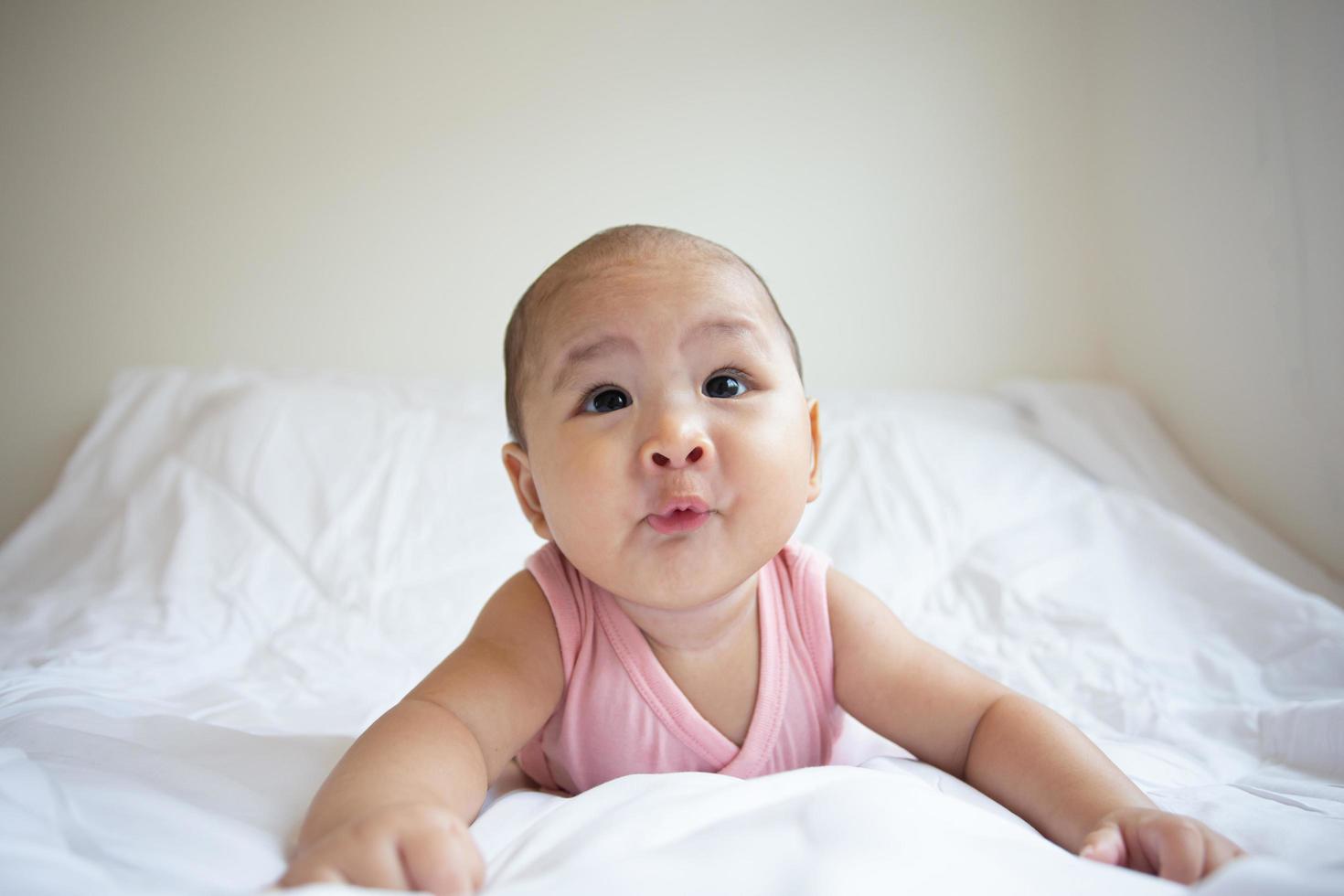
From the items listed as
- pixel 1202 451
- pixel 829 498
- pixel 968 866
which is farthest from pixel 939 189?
pixel 968 866

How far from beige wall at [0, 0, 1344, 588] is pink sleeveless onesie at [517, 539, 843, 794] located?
128cm

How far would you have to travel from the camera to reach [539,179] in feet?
6.64

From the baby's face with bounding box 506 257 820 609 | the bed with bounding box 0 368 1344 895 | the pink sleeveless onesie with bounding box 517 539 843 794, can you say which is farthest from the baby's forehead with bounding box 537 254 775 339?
the bed with bounding box 0 368 1344 895

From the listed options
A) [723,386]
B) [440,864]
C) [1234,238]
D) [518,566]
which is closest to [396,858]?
[440,864]

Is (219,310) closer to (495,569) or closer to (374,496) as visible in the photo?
(374,496)

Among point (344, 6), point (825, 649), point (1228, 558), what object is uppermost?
point (344, 6)

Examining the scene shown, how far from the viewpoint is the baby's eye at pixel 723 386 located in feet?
2.54

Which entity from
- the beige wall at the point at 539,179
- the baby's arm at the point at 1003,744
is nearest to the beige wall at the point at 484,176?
the beige wall at the point at 539,179

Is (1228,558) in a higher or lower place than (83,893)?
lower

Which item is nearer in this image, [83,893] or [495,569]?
[83,893]

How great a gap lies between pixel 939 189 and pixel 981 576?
108 cm

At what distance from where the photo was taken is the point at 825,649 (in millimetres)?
877

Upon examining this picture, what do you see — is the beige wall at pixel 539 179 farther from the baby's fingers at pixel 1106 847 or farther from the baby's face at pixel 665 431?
the baby's fingers at pixel 1106 847

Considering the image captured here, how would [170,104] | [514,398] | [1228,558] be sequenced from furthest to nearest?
[170,104] < [1228,558] < [514,398]
